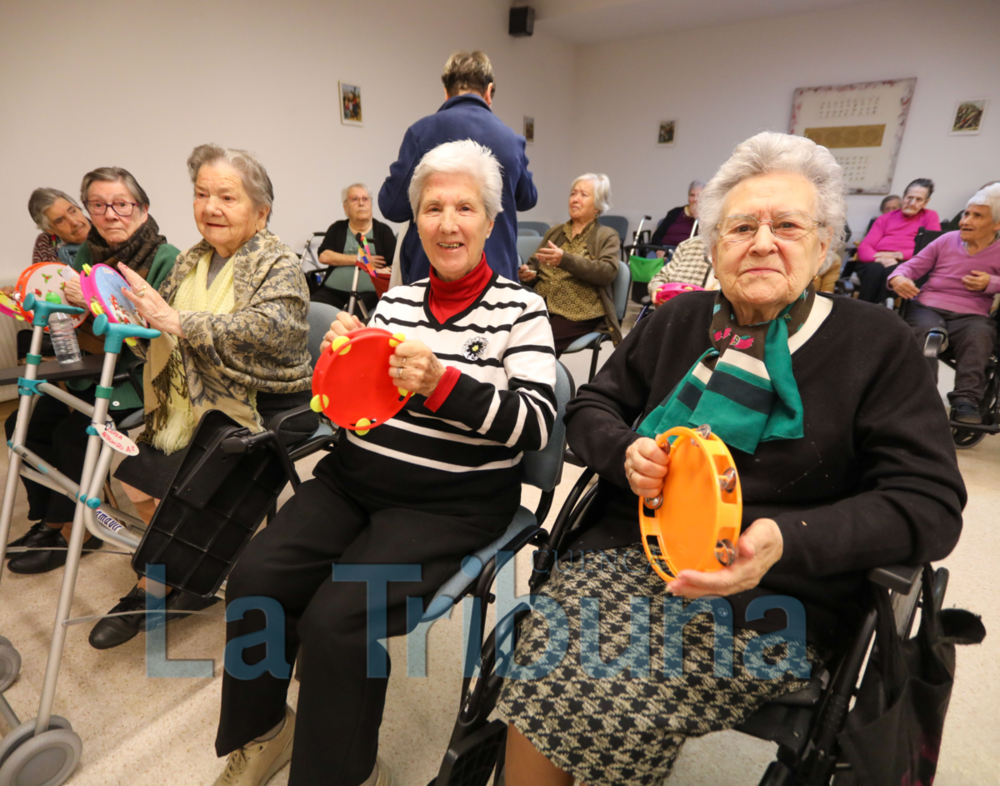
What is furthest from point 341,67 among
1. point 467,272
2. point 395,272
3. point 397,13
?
point 467,272

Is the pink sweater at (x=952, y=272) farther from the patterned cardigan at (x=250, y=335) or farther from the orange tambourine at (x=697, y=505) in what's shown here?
the patterned cardigan at (x=250, y=335)

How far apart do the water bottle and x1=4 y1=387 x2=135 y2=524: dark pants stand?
38 cm

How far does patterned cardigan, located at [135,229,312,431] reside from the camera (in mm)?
1522

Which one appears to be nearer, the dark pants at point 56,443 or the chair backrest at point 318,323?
the chair backrest at point 318,323

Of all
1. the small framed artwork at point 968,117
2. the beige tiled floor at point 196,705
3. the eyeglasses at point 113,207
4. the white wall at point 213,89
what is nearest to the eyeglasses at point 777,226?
the beige tiled floor at point 196,705

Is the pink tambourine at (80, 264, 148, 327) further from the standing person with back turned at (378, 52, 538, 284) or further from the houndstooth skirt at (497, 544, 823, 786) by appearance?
the houndstooth skirt at (497, 544, 823, 786)

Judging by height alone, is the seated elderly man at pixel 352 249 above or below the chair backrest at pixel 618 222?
below

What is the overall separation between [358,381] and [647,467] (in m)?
0.57

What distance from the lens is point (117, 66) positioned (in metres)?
3.60

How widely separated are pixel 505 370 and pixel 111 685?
1485 mm

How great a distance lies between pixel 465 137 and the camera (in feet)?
6.85

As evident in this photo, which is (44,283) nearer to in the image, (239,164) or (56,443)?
(239,164)

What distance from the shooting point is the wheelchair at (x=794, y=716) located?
85cm

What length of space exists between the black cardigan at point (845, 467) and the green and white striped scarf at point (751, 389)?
41 millimetres
